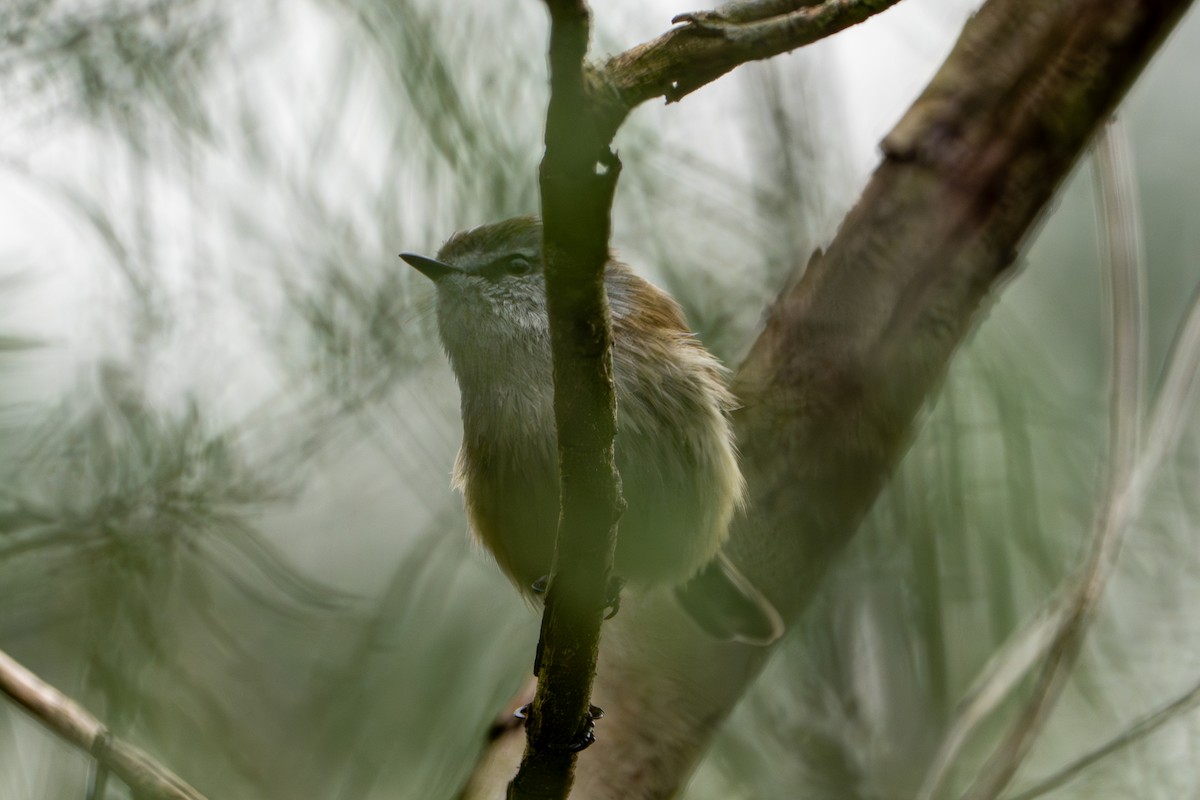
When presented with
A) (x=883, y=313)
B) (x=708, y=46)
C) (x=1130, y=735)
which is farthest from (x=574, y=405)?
(x=1130, y=735)

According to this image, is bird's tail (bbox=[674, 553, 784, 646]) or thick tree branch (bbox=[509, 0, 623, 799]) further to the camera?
bird's tail (bbox=[674, 553, 784, 646])

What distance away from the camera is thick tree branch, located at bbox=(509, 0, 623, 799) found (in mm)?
1485

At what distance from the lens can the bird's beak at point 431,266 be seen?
355 cm

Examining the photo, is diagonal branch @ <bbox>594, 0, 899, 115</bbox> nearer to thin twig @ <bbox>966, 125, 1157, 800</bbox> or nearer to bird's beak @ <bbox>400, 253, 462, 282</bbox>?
bird's beak @ <bbox>400, 253, 462, 282</bbox>

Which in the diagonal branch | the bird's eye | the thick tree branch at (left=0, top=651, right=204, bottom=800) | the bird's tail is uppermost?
the diagonal branch

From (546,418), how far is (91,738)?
136cm

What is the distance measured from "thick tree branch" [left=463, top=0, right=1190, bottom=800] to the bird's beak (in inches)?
45.3

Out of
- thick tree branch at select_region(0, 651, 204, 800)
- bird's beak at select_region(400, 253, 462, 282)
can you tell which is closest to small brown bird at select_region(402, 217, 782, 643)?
bird's beak at select_region(400, 253, 462, 282)

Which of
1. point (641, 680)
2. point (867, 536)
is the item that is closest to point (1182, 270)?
point (867, 536)

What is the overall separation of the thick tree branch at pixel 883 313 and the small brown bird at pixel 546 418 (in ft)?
1.04

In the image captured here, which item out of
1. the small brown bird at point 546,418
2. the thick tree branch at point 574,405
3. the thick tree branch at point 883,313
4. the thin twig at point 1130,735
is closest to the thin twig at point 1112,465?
the thin twig at point 1130,735

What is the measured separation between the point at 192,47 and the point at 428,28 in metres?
1.23

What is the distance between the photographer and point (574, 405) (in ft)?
6.39

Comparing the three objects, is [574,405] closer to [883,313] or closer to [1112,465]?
[883,313]
